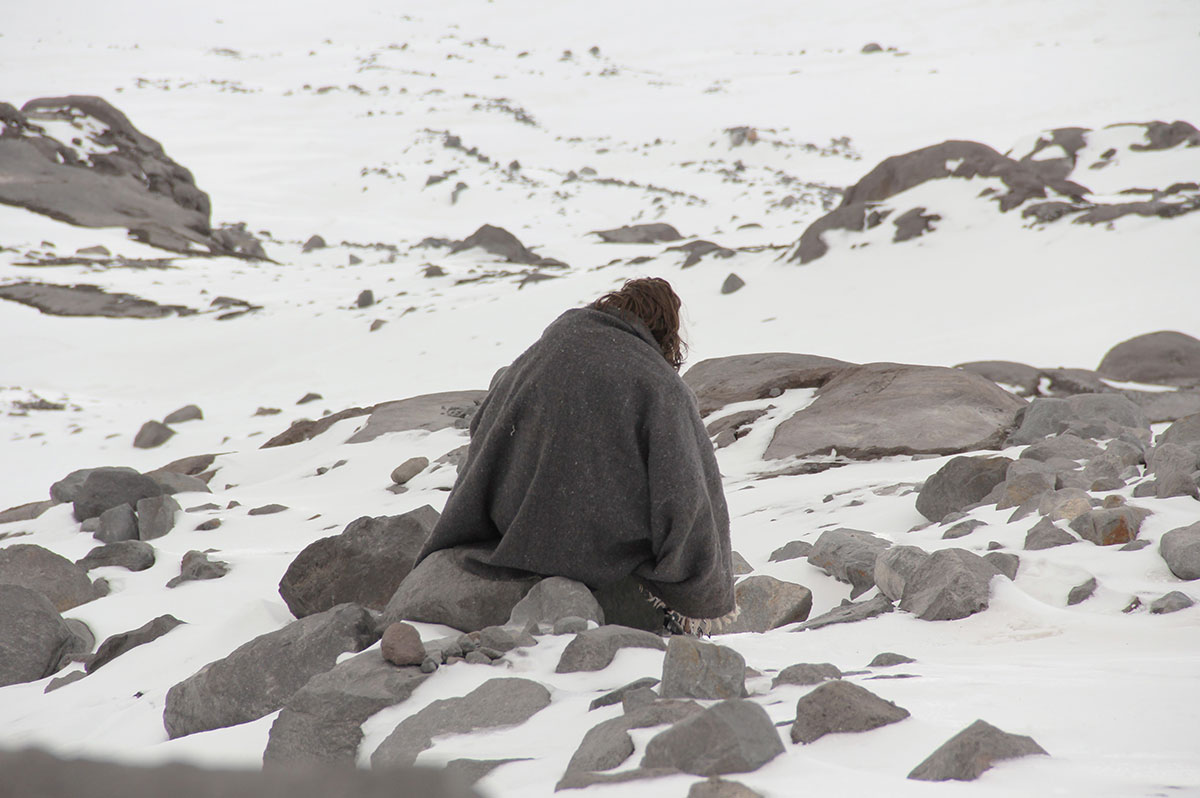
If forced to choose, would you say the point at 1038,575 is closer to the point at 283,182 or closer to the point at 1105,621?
the point at 1105,621

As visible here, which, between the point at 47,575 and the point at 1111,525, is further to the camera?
the point at 47,575

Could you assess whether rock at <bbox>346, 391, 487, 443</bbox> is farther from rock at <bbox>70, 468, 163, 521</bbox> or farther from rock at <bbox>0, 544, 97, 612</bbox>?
rock at <bbox>0, 544, 97, 612</bbox>

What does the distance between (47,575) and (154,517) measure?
4.59 ft

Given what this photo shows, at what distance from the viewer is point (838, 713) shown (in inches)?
70.5

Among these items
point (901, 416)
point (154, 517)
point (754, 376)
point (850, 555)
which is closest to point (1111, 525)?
point (850, 555)

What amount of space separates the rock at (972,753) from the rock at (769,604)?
1.89 meters

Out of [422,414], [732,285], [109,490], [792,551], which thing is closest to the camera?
[792,551]

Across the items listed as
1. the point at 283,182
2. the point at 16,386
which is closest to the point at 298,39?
the point at 283,182

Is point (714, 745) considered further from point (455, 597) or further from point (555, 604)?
point (455, 597)

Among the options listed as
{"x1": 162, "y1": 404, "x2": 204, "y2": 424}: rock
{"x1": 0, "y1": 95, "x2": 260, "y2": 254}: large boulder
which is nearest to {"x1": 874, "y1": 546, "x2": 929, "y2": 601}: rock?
{"x1": 162, "y1": 404, "x2": 204, "y2": 424}: rock

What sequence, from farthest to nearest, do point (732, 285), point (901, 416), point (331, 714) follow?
1. point (732, 285)
2. point (901, 416)
3. point (331, 714)

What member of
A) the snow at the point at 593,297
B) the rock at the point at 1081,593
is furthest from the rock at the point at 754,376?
the rock at the point at 1081,593

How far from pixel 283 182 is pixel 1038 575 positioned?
29364mm

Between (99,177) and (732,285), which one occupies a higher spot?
(99,177)
